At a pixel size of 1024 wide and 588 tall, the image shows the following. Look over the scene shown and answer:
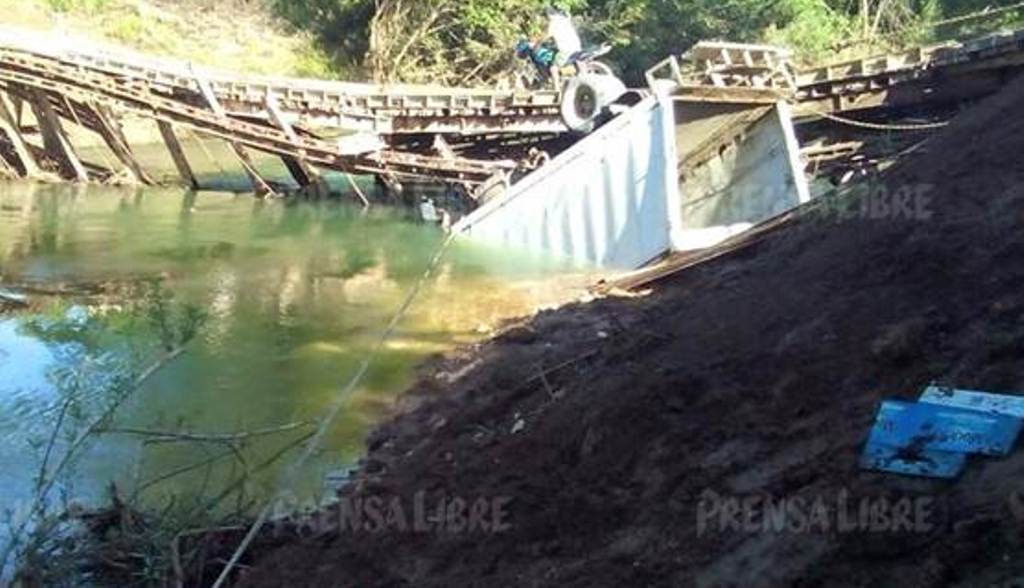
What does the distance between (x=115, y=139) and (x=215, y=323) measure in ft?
40.7

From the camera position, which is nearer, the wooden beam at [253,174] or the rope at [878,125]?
the rope at [878,125]

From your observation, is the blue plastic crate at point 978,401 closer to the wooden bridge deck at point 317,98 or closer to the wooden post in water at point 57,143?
the wooden bridge deck at point 317,98

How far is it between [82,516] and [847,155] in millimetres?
16344

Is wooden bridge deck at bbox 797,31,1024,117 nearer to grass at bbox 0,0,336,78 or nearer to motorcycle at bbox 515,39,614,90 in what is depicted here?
motorcycle at bbox 515,39,614,90

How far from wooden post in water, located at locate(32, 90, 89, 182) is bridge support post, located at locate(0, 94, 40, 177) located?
16.5 inches

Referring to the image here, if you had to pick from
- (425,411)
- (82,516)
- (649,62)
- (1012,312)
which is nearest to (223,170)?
(649,62)

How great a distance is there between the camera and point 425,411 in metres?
9.91

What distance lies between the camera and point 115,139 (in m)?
24.7

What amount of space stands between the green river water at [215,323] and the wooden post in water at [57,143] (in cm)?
214

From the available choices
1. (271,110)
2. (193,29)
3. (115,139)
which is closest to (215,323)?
(271,110)

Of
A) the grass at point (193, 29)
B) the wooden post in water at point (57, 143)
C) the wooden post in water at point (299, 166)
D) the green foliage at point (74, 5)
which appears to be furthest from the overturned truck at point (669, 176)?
the green foliage at point (74, 5)

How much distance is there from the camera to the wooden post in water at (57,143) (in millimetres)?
24578

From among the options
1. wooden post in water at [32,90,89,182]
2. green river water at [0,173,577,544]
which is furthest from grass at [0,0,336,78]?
green river water at [0,173,577,544]

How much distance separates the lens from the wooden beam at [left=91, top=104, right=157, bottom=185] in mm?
24375
